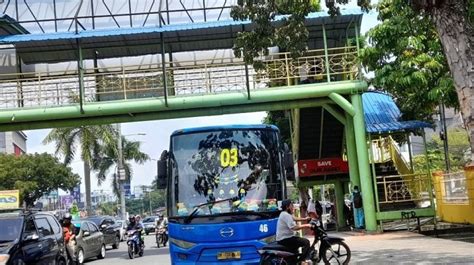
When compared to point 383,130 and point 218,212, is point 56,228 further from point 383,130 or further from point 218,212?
point 383,130

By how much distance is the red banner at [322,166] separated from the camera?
25203mm

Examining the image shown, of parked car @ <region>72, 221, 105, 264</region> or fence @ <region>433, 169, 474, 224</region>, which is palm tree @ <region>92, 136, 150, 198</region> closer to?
parked car @ <region>72, 221, 105, 264</region>

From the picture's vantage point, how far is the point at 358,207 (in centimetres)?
2059

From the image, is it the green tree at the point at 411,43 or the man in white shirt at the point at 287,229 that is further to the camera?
the man in white shirt at the point at 287,229

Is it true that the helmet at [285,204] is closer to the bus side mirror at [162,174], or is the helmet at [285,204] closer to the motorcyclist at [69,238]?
the bus side mirror at [162,174]

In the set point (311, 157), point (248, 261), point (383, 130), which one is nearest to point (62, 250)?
point (248, 261)

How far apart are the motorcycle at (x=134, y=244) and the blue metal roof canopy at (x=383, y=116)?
8588 mm

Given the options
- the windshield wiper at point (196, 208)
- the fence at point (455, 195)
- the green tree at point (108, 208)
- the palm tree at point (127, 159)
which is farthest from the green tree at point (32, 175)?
the green tree at point (108, 208)

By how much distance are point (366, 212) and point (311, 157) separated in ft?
20.9

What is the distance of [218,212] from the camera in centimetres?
1008

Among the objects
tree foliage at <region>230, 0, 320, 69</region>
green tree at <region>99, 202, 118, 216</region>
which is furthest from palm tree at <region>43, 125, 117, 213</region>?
green tree at <region>99, 202, 118, 216</region>

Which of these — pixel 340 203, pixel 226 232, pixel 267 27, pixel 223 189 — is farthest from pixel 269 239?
pixel 340 203

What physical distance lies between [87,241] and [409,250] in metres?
10.7

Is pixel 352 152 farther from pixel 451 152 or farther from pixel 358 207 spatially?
pixel 451 152
